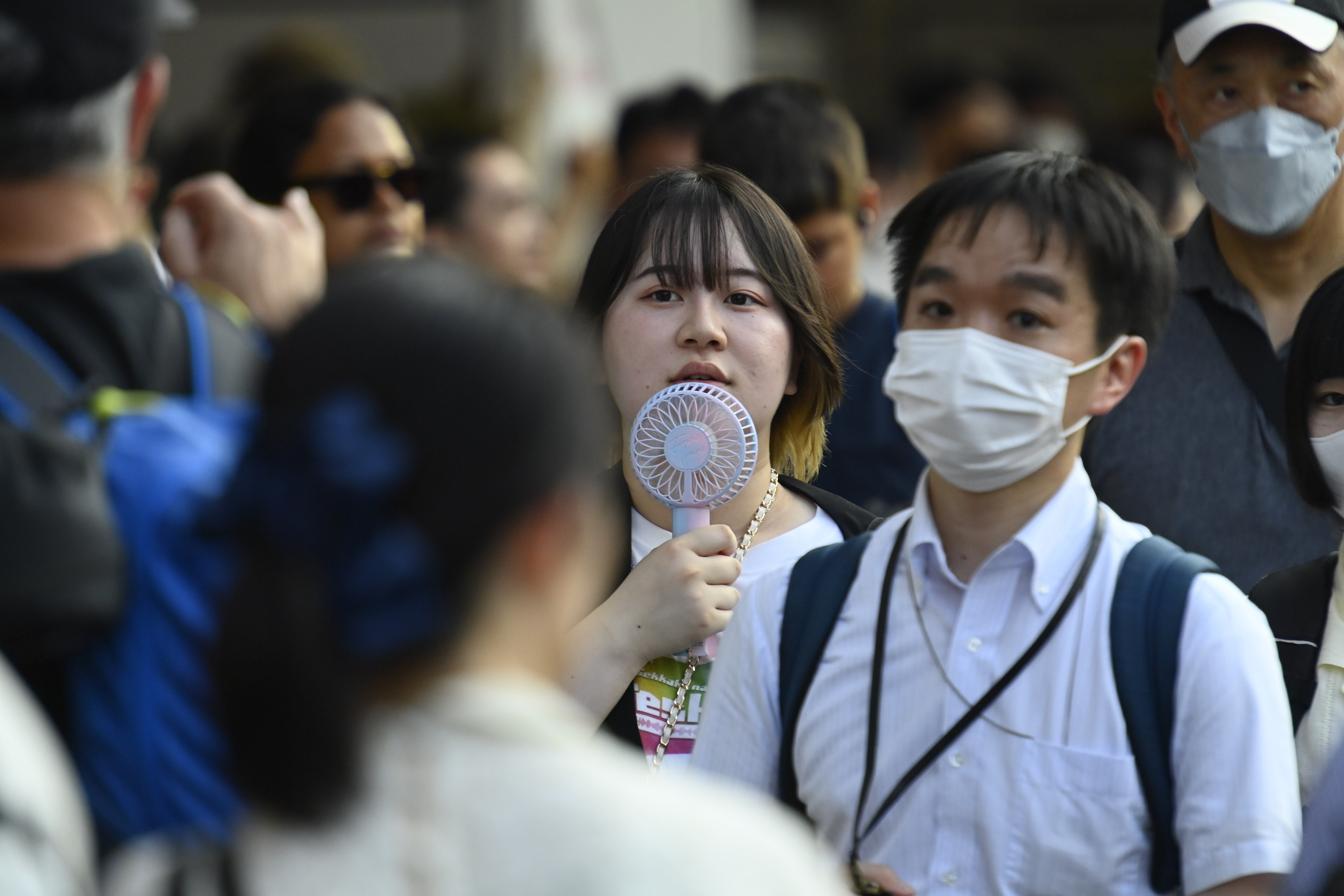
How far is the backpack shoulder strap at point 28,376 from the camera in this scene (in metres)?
1.66

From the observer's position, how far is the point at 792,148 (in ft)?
13.4

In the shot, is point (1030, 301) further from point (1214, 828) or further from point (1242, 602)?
point (1214, 828)

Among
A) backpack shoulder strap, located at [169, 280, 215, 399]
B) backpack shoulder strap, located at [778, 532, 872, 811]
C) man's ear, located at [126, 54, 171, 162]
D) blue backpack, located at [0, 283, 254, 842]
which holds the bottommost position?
backpack shoulder strap, located at [778, 532, 872, 811]

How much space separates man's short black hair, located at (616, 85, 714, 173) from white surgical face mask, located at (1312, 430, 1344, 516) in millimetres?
3669

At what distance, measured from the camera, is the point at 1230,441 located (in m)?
3.25

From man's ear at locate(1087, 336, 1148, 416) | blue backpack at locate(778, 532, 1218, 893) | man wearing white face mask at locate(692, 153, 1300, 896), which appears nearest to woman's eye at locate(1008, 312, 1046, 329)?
man wearing white face mask at locate(692, 153, 1300, 896)

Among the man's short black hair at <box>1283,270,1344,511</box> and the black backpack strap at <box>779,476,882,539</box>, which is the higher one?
the man's short black hair at <box>1283,270,1344,511</box>

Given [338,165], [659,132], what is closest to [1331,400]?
[338,165]

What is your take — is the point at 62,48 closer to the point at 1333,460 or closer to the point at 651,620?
the point at 651,620

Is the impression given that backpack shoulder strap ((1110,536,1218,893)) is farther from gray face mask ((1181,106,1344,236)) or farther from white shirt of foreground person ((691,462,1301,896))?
gray face mask ((1181,106,1344,236))

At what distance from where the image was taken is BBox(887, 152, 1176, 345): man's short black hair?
7.61 feet

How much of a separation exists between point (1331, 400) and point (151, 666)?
6.88 feet

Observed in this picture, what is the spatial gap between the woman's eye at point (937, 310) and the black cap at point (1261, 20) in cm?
150

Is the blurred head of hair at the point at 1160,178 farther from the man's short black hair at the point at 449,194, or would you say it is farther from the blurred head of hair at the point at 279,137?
the blurred head of hair at the point at 279,137
